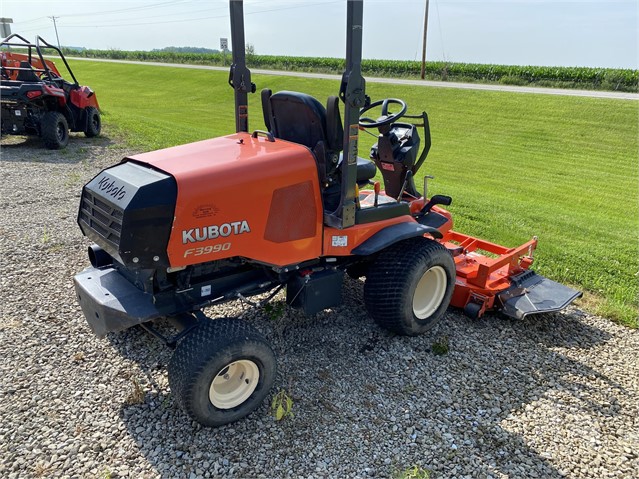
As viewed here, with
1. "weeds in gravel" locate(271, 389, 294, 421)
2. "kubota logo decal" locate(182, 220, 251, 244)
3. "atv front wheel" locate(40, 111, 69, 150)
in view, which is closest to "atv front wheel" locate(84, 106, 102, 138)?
"atv front wheel" locate(40, 111, 69, 150)

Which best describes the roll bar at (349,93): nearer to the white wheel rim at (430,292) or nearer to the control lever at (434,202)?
the white wheel rim at (430,292)

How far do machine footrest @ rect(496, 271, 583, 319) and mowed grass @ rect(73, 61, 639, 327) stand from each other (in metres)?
0.46

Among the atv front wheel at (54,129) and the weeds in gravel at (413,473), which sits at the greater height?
the atv front wheel at (54,129)

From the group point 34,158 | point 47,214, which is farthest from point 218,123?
point 47,214

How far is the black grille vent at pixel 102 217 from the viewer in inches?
109

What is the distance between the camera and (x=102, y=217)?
295 cm

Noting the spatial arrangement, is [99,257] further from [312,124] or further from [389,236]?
[389,236]

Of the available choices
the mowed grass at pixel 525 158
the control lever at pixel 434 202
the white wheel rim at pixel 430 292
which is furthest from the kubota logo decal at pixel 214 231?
the mowed grass at pixel 525 158

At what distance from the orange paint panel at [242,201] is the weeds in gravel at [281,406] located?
2.63ft

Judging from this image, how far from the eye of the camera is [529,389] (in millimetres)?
3320

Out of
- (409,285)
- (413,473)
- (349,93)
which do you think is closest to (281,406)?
(413,473)

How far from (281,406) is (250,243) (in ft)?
3.14

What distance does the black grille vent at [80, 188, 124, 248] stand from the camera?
9.09 feet

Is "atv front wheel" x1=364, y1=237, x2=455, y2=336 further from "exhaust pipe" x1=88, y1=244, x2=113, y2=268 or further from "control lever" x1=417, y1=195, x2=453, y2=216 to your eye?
"exhaust pipe" x1=88, y1=244, x2=113, y2=268
